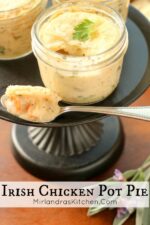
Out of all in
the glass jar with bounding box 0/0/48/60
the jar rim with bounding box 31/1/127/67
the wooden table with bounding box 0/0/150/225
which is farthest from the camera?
the wooden table with bounding box 0/0/150/225

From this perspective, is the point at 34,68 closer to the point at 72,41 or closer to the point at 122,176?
the point at 72,41

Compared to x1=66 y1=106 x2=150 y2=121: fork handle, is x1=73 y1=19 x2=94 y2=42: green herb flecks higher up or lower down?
higher up

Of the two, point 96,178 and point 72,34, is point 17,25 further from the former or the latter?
point 96,178

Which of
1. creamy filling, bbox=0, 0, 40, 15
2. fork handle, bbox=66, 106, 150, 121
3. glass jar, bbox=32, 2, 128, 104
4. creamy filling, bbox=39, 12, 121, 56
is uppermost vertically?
creamy filling, bbox=0, 0, 40, 15

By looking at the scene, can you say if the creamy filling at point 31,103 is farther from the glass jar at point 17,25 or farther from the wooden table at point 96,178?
the wooden table at point 96,178

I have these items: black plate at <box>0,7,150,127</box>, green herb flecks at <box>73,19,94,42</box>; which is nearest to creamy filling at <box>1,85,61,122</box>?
black plate at <box>0,7,150,127</box>

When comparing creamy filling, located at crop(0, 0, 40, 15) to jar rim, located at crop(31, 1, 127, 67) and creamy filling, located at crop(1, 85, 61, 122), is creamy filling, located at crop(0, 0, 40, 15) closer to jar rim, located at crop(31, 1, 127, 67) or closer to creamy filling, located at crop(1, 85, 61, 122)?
jar rim, located at crop(31, 1, 127, 67)

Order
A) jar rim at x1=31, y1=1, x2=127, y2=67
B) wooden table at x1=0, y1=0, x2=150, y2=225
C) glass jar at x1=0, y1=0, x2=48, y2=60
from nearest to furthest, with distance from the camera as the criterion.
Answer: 1. jar rim at x1=31, y1=1, x2=127, y2=67
2. glass jar at x1=0, y1=0, x2=48, y2=60
3. wooden table at x1=0, y1=0, x2=150, y2=225

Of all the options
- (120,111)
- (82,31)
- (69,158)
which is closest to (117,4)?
(82,31)
